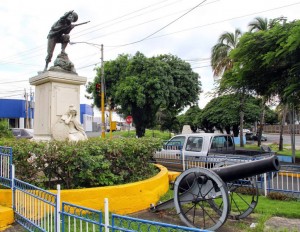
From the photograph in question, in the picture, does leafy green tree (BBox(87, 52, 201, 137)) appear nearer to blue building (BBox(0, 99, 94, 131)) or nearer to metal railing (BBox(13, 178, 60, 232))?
blue building (BBox(0, 99, 94, 131))

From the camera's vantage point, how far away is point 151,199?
6559 millimetres

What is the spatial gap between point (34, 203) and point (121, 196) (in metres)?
1.85

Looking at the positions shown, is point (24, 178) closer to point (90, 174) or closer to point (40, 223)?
point (90, 174)

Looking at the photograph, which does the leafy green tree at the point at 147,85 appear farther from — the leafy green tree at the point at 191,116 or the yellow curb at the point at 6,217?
the yellow curb at the point at 6,217

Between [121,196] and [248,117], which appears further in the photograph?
[248,117]

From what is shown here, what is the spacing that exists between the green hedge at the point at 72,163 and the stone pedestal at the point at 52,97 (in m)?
2.26

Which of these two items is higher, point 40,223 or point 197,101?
point 197,101

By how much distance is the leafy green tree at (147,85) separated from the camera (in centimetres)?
2348

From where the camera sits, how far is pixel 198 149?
1113 cm

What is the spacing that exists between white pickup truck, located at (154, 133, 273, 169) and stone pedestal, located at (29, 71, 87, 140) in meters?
3.56

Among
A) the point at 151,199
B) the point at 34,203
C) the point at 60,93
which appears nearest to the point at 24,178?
the point at 34,203

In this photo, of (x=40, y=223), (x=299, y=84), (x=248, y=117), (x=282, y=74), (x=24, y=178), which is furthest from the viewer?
(x=248, y=117)

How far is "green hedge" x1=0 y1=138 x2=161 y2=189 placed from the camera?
5.86m

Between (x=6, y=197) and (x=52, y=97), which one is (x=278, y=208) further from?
(x=52, y=97)
